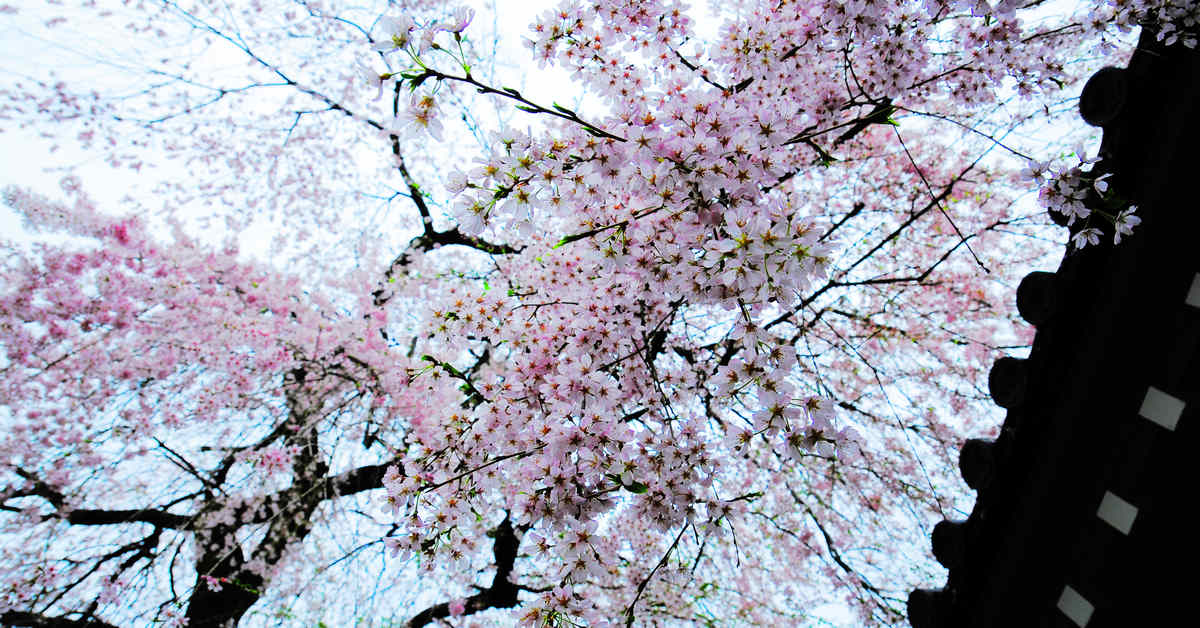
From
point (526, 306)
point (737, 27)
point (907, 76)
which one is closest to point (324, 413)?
point (526, 306)

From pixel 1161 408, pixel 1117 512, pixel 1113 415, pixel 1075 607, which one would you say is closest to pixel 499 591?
pixel 1075 607

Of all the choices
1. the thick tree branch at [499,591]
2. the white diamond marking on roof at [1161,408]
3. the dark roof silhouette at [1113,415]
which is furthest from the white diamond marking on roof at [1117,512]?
the thick tree branch at [499,591]

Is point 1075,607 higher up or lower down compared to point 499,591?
lower down

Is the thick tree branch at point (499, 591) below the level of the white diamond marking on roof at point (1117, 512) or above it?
above

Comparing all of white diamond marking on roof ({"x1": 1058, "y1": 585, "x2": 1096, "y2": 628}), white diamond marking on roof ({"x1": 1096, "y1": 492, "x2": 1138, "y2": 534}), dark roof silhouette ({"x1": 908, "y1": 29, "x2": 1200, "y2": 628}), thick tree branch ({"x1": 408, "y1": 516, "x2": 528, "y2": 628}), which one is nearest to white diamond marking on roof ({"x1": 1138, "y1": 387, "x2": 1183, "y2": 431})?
dark roof silhouette ({"x1": 908, "y1": 29, "x2": 1200, "y2": 628})

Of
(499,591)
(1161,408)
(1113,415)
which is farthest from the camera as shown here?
(499,591)

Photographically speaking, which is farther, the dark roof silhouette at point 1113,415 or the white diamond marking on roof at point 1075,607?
the white diamond marking on roof at point 1075,607

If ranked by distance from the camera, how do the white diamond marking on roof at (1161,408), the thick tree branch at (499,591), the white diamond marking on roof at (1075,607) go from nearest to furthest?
the white diamond marking on roof at (1161,408), the white diamond marking on roof at (1075,607), the thick tree branch at (499,591)

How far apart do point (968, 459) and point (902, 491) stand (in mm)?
4819

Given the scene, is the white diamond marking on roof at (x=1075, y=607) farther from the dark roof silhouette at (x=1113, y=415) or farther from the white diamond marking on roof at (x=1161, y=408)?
the white diamond marking on roof at (x=1161, y=408)

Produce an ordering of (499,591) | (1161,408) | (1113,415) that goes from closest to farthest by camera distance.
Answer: (1161,408) < (1113,415) < (499,591)

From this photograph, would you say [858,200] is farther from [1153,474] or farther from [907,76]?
[1153,474]

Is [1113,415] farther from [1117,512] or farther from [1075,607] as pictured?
[1075,607]

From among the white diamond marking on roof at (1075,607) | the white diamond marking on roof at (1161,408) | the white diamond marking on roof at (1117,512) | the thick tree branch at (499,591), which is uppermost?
the thick tree branch at (499,591)
